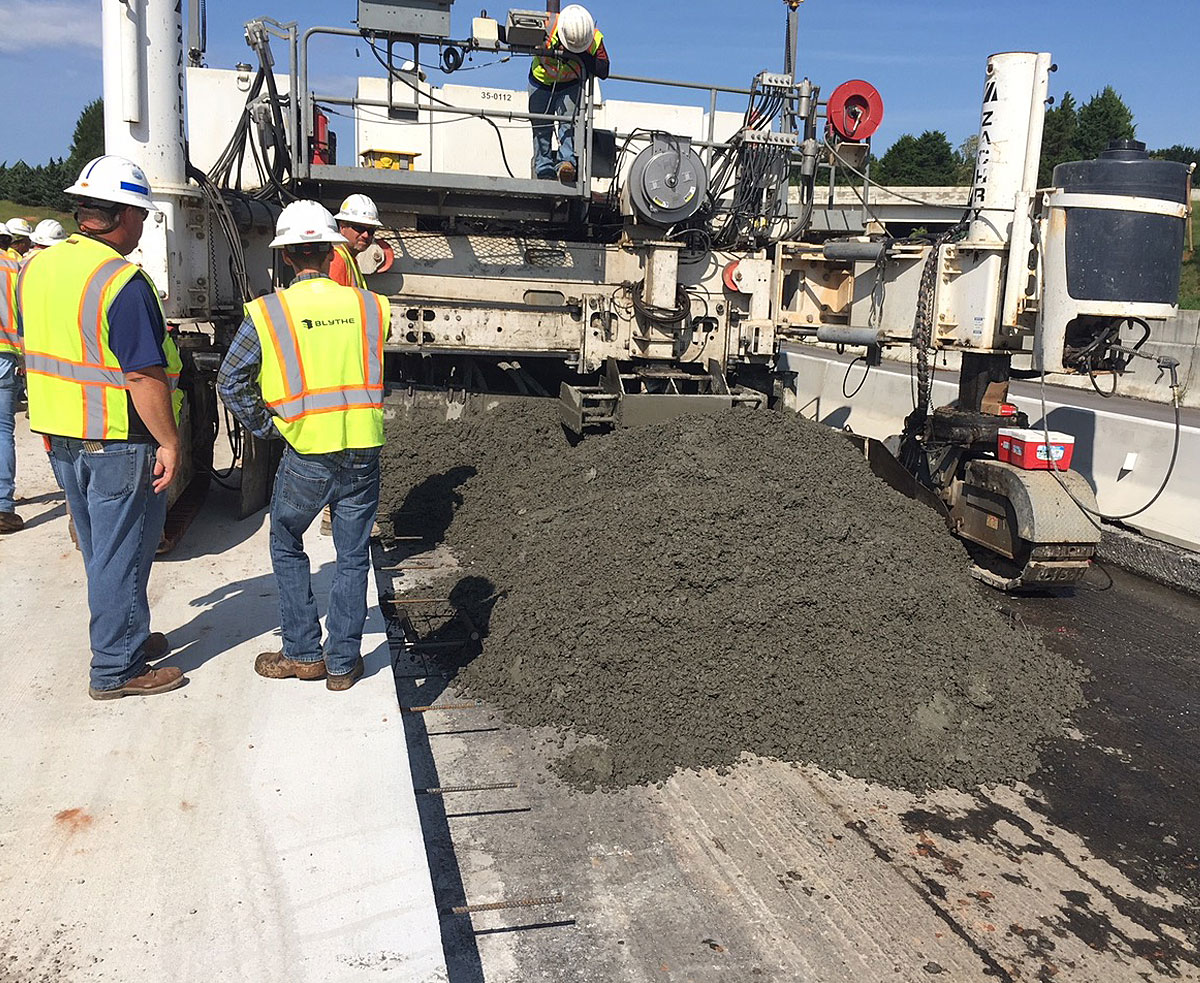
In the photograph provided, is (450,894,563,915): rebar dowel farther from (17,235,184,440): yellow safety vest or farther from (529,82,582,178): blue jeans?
(529,82,582,178): blue jeans

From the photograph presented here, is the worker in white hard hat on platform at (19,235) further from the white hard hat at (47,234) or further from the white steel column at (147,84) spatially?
the white steel column at (147,84)

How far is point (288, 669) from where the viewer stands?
379cm

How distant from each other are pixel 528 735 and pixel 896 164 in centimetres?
5097

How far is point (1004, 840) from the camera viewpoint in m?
3.68

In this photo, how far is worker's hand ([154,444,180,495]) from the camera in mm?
3488

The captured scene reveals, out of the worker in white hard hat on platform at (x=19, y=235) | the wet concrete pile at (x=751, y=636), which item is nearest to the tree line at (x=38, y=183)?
the worker in white hard hat on platform at (x=19, y=235)

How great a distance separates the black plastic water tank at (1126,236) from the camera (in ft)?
18.0

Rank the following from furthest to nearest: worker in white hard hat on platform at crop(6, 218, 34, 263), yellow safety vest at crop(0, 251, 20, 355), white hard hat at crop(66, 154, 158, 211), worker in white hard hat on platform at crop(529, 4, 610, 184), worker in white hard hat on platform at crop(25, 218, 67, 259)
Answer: worker in white hard hat on platform at crop(6, 218, 34, 263), worker in white hard hat on platform at crop(529, 4, 610, 184), worker in white hard hat on platform at crop(25, 218, 67, 259), yellow safety vest at crop(0, 251, 20, 355), white hard hat at crop(66, 154, 158, 211)

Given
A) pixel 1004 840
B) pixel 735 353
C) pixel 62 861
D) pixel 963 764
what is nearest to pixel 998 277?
pixel 735 353

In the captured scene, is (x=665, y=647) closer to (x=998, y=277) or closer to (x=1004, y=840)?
(x=1004, y=840)

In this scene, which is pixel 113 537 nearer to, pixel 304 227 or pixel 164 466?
pixel 164 466

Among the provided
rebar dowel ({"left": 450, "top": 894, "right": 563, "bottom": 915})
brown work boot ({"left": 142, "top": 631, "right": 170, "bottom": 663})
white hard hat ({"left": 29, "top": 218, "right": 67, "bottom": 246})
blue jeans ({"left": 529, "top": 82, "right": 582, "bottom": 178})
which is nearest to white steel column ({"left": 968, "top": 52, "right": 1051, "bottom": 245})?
blue jeans ({"left": 529, "top": 82, "right": 582, "bottom": 178})

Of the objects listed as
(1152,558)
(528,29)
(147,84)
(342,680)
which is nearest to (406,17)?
(528,29)

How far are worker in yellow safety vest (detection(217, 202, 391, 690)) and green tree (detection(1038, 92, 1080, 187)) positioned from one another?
149ft
